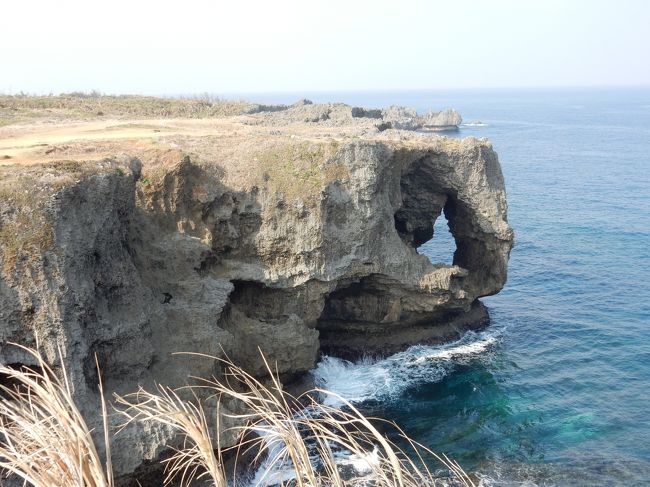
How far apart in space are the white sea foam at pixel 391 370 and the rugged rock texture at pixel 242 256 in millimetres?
1211

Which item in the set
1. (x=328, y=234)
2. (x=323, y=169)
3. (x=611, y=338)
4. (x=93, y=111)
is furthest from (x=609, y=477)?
(x=93, y=111)

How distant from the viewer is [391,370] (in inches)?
1407

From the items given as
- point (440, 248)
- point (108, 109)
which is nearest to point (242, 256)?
point (440, 248)

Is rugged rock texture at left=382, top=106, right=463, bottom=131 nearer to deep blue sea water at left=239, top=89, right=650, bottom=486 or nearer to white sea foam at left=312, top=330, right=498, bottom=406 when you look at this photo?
deep blue sea water at left=239, top=89, right=650, bottom=486

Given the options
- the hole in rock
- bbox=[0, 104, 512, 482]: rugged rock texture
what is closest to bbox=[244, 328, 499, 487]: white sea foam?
bbox=[0, 104, 512, 482]: rugged rock texture

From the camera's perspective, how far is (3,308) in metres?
19.6

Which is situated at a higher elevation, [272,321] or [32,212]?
[32,212]

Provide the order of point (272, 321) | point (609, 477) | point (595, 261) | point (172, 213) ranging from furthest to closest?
point (595, 261) < point (272, 321) < point (172, 213) < point (609, 477)

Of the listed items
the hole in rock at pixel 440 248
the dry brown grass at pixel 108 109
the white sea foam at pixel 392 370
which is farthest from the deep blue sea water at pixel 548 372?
the dry brown grass at pixel 108 109

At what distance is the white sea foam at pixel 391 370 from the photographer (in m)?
33.4

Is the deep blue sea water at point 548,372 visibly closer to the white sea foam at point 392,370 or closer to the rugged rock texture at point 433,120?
the white sea foam at point 392,370

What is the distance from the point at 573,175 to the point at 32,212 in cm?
7785

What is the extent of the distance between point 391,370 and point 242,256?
1199 cm

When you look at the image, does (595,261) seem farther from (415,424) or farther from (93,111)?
(93,111)
